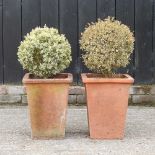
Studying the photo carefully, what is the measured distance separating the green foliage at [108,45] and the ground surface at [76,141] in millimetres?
1006

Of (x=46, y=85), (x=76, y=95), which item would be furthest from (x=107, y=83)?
(x=76, y=95)

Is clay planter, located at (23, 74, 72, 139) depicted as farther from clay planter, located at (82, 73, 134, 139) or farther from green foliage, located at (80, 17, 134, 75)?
green foliage, located at (80, 17, 134, 75)

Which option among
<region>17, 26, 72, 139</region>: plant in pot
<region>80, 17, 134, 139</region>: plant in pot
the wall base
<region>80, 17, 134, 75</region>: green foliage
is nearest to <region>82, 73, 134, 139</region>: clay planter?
<region>80, 17, 134, 139</region>: plant in pot

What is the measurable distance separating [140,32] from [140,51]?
32 centimetres

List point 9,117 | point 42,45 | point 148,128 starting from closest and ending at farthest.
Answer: point 42,45 < point 148,128 < point 9,117

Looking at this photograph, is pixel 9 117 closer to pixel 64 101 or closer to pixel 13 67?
pixel 13 67

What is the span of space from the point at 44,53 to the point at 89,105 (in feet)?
2.97

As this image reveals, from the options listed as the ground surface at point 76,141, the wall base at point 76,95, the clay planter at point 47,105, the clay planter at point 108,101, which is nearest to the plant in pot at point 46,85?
the clay planter at point 47,105

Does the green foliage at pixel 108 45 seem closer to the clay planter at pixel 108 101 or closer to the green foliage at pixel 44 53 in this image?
the clay planter at pixel 108 101

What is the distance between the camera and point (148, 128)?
25.9 feet

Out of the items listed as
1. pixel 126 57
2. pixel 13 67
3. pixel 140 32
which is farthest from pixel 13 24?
pixel 126 57

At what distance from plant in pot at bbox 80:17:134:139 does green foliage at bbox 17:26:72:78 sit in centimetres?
36

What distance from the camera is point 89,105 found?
7242 mm

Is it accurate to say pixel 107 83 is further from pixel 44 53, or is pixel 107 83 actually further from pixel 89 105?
pixel 44 53
